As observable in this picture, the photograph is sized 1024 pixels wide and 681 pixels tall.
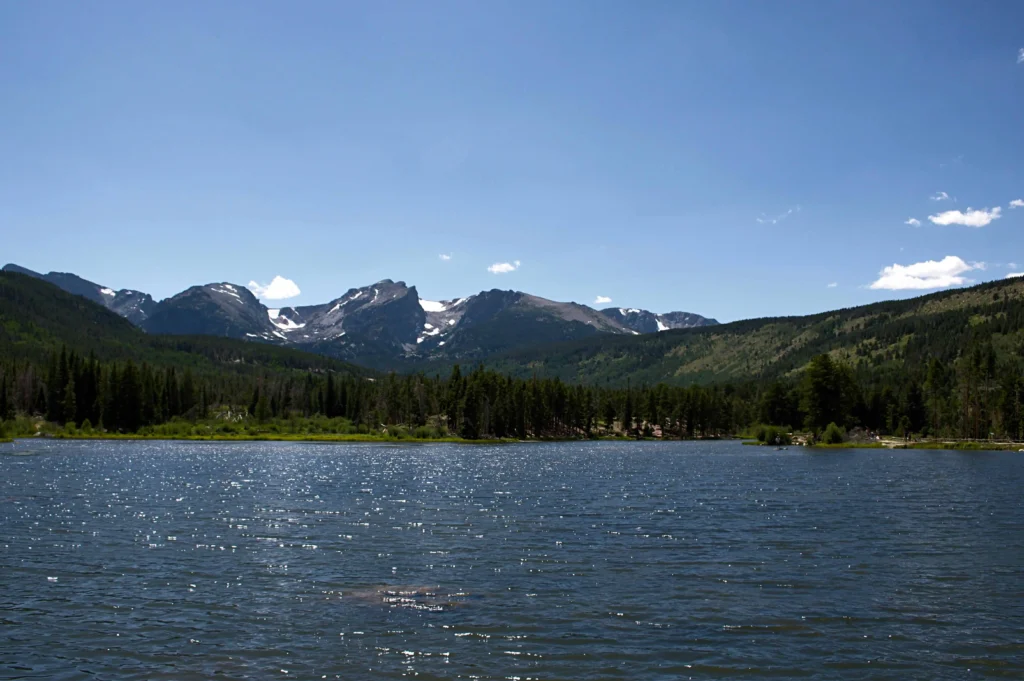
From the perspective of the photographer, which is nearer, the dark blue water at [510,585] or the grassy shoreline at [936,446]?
the dark blue water at [510,585]

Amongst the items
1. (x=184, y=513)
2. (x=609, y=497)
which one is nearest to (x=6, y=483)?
(x=184, y=513)

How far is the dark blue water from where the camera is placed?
22188 mm

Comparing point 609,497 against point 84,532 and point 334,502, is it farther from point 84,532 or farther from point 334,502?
point 84,532

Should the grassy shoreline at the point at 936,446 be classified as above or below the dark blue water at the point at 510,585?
above

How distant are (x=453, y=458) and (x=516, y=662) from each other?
103 meters

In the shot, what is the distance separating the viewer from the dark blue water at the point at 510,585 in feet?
72.8

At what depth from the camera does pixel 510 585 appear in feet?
102

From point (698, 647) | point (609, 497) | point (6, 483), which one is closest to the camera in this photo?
point (698, 647)

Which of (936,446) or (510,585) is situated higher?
(936,446)

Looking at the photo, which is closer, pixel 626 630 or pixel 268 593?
pixel 626 630

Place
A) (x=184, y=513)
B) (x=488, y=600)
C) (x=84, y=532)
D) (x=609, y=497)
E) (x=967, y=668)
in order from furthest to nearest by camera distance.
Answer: (x=609, y=497) → (x=184, y=513) → (x=84, y=532) → (x=488, y=600) → (x=967, y=668)

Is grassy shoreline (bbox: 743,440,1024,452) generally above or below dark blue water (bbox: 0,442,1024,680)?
above

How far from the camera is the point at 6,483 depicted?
69812 millimetres

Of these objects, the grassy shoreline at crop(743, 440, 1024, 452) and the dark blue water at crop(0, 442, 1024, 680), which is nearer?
the dark blue water at crop(0, 442, 1024, 680)
